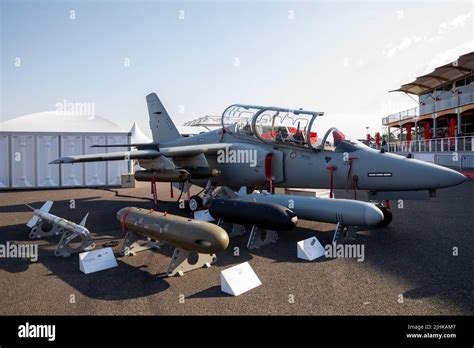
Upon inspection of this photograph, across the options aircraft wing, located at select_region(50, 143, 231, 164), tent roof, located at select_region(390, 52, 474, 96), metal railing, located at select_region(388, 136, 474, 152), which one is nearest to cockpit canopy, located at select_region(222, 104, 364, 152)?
aircraft wing, located at select_region(50, 143, 231, 164)

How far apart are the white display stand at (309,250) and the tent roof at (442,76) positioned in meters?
34.0

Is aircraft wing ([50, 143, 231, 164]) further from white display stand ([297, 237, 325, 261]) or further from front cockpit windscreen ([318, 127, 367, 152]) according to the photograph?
white display stand ([297, 237, 325, 261])

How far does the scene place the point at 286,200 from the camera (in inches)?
325

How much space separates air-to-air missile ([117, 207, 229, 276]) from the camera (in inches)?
216

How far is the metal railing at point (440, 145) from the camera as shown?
26781mm

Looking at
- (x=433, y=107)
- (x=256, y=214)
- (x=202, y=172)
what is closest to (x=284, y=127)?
(x=202, y=172)

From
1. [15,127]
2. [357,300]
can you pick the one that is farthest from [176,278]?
[15,127]

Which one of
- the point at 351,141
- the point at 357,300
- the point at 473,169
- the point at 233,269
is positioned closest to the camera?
the point at 357,300

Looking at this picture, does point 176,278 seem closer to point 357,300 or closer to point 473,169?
point 357,300

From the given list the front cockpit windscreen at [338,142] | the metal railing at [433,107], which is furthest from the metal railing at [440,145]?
the front cockpit windscreen at [338,142]
